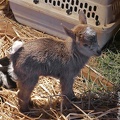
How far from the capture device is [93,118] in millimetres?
2672

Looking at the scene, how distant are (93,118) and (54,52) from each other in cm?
49

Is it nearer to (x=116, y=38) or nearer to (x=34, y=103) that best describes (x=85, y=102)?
(x=34, y=103)

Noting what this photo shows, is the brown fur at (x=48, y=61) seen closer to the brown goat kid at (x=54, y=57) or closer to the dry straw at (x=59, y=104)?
the brown goat kid at (x=54, y=57)

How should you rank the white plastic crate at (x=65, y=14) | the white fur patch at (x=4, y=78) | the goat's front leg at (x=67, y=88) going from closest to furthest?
the goat's front leg at (x=67, y=88) < the white fur patch at (x=4, y=78) < the white plastic crate at (x=65, y=14)

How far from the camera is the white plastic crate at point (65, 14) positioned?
10.2ft

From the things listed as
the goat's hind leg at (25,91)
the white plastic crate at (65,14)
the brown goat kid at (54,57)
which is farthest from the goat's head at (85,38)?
the white plastic crate at (65,14)

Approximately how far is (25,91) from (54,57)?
0.89ft

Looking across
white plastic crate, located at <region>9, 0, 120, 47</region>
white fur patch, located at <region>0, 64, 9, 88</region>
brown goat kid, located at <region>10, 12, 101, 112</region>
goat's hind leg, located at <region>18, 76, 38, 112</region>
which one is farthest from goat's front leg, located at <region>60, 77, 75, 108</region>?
white plastic crate, located at <region>9, 0, 120, 47</region>

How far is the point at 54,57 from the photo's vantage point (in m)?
2.55

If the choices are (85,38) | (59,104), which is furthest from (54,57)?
(59,104)

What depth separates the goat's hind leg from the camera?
2.54 metres

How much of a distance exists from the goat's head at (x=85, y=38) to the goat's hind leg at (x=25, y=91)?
12.8 inches

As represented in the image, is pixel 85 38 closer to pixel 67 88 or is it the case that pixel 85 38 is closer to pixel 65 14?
pixel 67 88

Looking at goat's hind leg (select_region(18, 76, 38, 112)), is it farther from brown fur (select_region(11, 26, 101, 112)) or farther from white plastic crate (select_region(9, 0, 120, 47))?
white plastic crate (select_region(9, 0, 120, 47))
